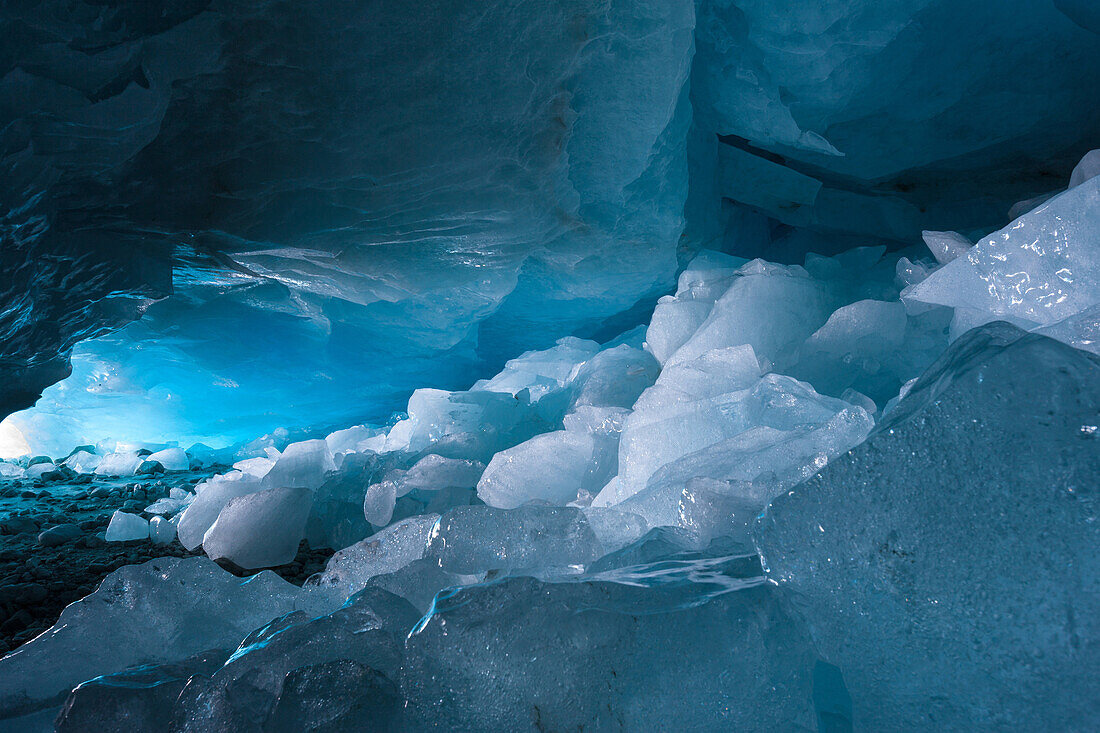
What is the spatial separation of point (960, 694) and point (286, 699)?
87cm

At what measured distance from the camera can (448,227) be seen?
3357mm

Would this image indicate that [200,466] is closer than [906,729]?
No

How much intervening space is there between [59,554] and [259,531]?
891 millimetres

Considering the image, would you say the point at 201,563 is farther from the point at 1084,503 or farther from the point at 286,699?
the point at 1084,503

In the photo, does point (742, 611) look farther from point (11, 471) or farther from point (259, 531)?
point (11, 471)

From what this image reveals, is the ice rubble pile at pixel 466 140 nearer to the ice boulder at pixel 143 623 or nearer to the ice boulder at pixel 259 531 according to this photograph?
the ice boulder at pixel 259 531

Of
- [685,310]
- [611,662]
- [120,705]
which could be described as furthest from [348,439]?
[611,662]

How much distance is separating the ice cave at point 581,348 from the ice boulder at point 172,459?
1.75 m

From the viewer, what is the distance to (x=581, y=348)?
200 inches

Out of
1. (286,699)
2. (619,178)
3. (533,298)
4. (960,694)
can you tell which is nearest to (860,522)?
(960,694)

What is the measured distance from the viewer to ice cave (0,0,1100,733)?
748mm

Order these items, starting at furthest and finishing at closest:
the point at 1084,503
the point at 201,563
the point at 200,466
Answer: the point at 200,466 < the point at 201,563 < the point at 1084,503

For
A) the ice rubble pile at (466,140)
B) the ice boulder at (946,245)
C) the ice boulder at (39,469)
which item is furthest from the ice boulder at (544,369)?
the ice boulder at (39,469)

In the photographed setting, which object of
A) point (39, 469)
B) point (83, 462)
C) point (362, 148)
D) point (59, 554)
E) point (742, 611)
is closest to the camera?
point (742, 611)
